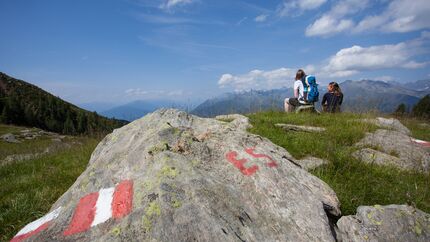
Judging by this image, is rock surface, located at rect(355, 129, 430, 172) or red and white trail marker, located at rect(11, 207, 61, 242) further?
rock surface, located at rect(355, 129, 430, 172)

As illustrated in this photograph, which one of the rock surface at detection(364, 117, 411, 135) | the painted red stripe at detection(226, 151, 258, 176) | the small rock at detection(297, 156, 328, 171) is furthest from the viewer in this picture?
the rock surface at detection(364, 117, 411, 135)

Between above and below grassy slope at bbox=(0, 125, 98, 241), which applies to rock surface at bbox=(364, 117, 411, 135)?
above

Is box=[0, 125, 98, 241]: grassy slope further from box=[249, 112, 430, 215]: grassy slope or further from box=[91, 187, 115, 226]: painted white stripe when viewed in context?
box=[249, 112, 430, 215]: grassy slope

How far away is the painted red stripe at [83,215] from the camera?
2773mm

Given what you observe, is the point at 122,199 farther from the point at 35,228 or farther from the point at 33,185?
the point at 33,185

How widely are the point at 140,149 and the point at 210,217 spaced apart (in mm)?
1781

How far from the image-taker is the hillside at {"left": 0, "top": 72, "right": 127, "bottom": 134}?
94312mm

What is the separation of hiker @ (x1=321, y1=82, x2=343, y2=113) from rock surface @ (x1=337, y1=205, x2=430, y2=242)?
11.4m

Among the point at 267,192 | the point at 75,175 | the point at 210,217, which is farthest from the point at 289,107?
the point at 210,217

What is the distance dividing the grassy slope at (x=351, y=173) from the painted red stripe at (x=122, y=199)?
356 centimetres

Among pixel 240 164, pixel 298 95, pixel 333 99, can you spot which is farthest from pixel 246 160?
pixel 333 99

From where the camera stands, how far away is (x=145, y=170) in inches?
138

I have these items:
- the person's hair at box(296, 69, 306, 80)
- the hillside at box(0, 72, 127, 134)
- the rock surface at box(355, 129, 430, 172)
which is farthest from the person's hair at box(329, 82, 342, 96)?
the hillside at box(0, 72, 127, 134)

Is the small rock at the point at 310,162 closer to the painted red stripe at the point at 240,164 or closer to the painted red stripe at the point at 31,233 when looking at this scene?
the painted red stripe at the point at 240,164
